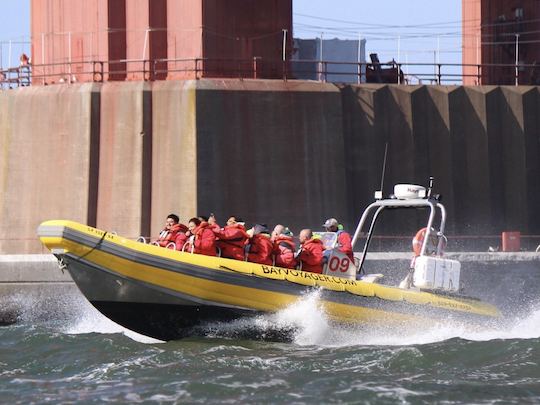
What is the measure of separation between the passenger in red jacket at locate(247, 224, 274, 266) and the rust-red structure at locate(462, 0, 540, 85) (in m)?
16.7

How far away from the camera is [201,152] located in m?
25.6

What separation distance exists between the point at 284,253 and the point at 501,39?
61.3 feet

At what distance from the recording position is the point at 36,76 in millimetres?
27422

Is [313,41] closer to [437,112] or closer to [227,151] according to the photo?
[437,112]

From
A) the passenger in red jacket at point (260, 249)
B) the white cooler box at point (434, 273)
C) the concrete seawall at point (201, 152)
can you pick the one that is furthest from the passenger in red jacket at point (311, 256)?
the concrete seawall at point (201, 152)

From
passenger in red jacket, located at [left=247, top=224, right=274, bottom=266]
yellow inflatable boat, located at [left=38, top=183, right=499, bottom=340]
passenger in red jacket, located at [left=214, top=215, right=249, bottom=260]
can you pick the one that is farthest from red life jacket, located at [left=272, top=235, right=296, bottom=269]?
passenger in red jacket, located at [left=214, top=215, right=249, bottom=260]

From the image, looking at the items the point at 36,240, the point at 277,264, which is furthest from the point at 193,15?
the point at 277,264

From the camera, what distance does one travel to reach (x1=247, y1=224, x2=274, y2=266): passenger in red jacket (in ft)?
53.7

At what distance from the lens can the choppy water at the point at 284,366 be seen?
43.7 ft

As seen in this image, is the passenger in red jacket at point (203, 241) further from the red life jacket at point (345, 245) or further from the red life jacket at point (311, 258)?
the red life jacket at point (345, 245)

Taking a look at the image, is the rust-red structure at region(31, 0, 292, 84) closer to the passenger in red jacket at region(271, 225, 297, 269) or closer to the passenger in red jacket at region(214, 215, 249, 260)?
the passenger in red jacket at region(271, 225, 297, 269)

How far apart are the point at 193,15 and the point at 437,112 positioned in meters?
6.00

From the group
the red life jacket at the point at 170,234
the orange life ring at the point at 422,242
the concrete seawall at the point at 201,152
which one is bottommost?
the orange life ring at the point at 422,242

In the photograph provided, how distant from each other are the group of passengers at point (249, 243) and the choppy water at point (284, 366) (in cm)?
75
